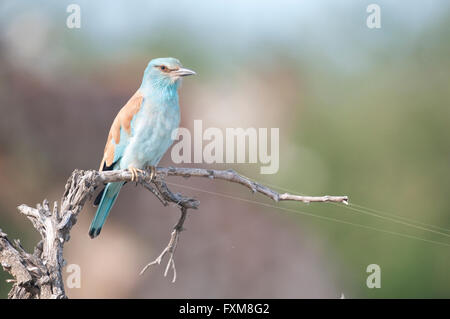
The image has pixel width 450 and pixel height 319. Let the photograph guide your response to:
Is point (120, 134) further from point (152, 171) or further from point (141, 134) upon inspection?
point (152, 171)

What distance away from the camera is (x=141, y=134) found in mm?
3250

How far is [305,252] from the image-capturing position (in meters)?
6.23

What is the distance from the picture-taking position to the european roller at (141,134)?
3.24m

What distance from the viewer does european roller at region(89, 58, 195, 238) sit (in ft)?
10.6

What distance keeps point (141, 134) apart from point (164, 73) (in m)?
0.46

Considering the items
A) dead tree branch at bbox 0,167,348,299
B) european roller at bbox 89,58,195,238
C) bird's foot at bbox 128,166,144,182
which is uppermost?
european roller at bbox 89,58,195,238

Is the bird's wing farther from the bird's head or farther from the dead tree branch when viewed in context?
the dead tree branch

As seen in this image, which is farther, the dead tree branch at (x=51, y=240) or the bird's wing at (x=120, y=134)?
the bird's wing at (x=120, y=134)

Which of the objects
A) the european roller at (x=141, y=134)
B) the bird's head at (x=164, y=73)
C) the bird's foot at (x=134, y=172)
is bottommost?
the bird's foot at (x=134, y=172)

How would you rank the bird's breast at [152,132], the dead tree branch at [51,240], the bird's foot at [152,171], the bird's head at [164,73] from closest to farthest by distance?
the dead tree branch at [51,240] < the bird's foot at [152,171] < the bird's breast at [152,132] < the bird's head at [164,73]

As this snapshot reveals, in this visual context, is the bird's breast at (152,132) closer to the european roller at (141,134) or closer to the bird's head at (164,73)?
the european roller at (141,134)

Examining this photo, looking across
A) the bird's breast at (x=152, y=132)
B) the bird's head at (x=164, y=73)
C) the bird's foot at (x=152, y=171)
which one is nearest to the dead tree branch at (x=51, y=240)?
the bird's foot at (x=152, y=171)

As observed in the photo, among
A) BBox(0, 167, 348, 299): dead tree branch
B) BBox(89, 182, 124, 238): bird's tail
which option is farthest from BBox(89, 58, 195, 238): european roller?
BBox(0, 167, 348, 299): dead tree branch

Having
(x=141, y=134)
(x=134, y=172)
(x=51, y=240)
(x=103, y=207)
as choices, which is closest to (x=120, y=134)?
(x=141, y=134)
